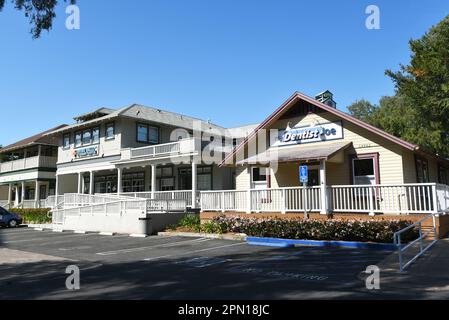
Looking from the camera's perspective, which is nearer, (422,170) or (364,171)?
(364,171)

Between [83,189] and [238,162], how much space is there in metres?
19.0

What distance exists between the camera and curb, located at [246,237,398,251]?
1230 cm

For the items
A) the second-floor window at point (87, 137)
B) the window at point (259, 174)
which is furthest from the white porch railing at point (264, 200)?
the second-floor window at point (87, 137)

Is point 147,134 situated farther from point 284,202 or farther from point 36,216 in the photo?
point 284,202

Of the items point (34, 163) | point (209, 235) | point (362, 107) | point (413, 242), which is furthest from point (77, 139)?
point (362, 107)

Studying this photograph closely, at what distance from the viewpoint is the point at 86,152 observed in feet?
102

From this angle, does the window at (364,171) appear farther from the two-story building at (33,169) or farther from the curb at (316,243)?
the two-story building at (33,169)

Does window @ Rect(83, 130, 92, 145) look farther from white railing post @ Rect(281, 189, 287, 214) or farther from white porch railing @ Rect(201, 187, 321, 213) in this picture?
white railing post @ Rect(281, 189, 287, 214)

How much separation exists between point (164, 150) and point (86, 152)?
31.3 ft

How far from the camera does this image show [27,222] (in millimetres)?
30750

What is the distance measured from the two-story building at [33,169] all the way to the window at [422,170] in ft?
99.2

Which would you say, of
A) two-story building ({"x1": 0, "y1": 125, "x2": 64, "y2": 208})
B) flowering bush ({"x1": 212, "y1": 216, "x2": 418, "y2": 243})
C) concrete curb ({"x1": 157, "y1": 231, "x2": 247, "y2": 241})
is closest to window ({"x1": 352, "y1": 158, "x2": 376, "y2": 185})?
flowering bush ({"x1": 212, "y1": 216, "x2": 418, "y2": 243})

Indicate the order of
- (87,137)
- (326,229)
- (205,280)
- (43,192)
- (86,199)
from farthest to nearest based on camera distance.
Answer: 1. (43,192)
2. (87,137)
3. (86,199)
4. (326,229)
5. (205,280)

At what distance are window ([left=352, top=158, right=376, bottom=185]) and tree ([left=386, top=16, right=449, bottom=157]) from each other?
9888 mm
